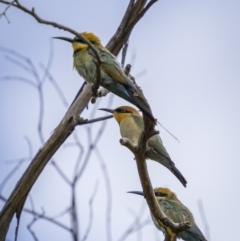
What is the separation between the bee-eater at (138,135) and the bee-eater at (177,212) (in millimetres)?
331

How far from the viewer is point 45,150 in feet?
12.1

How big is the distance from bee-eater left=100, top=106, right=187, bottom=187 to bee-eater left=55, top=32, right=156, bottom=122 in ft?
1.81

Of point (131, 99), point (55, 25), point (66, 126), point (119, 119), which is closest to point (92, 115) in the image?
point (66, 126)

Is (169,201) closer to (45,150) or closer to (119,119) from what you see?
(119,119)

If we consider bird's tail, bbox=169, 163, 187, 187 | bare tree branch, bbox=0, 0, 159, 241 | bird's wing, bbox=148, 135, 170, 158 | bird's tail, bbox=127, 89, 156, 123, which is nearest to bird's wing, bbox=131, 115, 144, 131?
bird's wing, bbox=148, 135, 170, 158

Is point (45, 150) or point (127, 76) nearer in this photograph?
point (127, 76)

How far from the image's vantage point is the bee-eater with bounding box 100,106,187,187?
4188mm

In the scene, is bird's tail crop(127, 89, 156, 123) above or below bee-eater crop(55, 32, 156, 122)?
below

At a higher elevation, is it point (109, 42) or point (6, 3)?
point (109, 42)

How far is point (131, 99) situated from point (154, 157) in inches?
34.2

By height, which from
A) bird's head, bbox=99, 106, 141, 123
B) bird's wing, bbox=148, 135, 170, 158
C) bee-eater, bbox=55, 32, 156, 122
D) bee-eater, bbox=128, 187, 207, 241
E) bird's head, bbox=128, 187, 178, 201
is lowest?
bee-eater, bbox=128, 187, 207, 241

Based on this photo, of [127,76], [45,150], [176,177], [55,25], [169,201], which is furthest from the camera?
[169,201]

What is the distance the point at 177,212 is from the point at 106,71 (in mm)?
1162

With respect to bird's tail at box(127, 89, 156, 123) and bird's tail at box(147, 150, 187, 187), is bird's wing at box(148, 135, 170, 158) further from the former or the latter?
bird's tail at box(127, 89, 156, 123)
